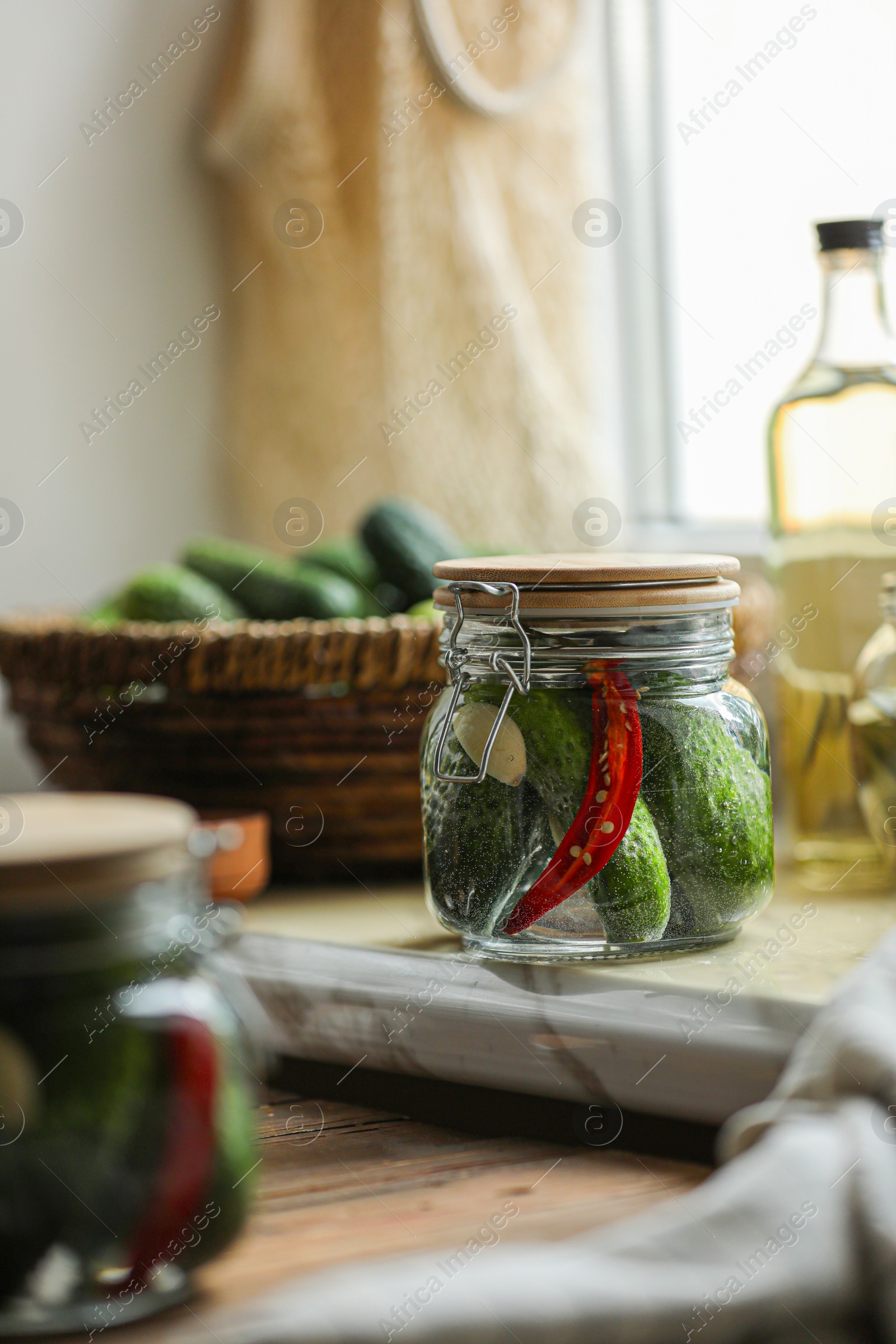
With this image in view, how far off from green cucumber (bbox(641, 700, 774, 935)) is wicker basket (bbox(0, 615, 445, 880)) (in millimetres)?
221

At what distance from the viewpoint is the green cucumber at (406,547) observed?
0.89 meters

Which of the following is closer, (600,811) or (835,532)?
(600,811)

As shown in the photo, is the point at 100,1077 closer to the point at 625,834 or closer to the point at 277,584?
the point at 625,834

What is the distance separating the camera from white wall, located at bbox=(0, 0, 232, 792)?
114cm

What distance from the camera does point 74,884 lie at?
0.30m

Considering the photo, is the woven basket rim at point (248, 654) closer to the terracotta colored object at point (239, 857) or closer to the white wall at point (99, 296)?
the terracotta colored object at point (239, 857)

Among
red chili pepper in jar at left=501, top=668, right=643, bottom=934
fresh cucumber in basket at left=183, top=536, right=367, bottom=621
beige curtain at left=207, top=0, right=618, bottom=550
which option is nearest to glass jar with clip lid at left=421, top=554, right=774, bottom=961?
red chili pepper in jar at left=501, top=668, right=643, bottom=934

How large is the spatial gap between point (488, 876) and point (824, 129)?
2.73 feet

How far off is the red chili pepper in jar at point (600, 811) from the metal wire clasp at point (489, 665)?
0.11 ft

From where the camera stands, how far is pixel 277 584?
0.88 m

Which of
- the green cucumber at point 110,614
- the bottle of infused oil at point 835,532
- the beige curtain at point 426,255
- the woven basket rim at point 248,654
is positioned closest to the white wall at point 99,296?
the beige curtain at point 426,255

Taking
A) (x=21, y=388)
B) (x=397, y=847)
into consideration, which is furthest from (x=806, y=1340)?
(x=21, y=388)

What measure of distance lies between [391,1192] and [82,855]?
0.20 meters

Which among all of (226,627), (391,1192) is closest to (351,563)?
(226,627)
